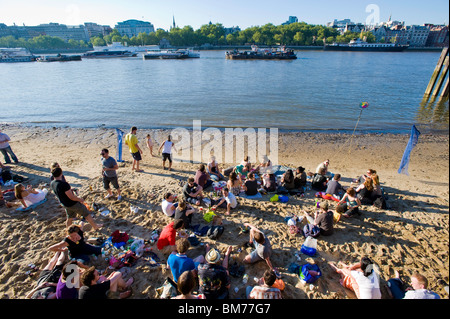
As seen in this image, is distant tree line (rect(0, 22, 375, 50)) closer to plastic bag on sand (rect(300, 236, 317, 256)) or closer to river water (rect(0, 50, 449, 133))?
river water (rect(0, 50, 449, 133))

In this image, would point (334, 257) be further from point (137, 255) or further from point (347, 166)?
point (347, 166)

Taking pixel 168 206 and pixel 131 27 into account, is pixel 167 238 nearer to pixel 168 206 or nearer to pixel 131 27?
pixel 168 206

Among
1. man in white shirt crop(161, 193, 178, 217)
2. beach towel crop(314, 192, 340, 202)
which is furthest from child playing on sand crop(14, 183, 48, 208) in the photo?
beach towel crop(314, 192, 340, 202)

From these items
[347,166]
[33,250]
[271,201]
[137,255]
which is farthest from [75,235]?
[347,166]

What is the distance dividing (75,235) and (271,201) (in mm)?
4951

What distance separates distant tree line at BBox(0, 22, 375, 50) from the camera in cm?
11794

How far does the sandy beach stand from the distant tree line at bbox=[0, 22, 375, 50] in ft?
424

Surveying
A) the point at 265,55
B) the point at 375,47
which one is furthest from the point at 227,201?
the point at 375,47

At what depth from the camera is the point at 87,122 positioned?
55.0 ft

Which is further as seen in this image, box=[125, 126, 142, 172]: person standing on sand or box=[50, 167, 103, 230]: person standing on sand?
box=[125, 126, 142, 172]: person standing on sand

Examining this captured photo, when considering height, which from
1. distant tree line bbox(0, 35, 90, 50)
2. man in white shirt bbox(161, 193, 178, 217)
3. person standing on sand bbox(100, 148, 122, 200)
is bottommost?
man in white shirt bbox(161, 193, 178, 217)

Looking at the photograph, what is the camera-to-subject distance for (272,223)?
5820mm

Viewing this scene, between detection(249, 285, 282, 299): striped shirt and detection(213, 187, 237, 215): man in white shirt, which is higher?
detection(249, 285, 282, 299): striped shirt

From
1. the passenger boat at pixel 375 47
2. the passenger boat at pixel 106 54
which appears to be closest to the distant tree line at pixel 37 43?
the passenger boat at pixel 106 54
